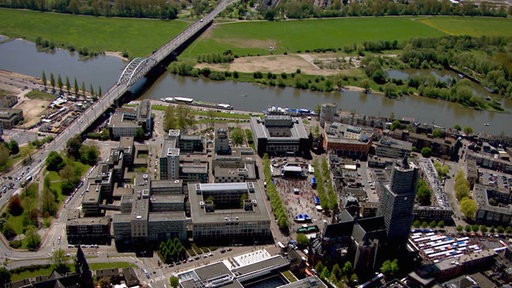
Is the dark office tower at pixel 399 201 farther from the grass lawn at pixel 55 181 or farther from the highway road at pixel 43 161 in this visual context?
the grass lawn at pixel 55 181

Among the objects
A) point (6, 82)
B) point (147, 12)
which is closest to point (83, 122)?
point (6, 82)

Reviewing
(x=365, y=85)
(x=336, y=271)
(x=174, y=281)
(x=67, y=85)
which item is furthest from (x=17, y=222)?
(x=365, y=85)

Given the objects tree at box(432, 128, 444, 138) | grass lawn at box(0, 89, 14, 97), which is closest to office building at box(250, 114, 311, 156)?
tree at box(432, 128, 444, 138)

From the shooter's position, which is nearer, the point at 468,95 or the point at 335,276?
the point at 335,276

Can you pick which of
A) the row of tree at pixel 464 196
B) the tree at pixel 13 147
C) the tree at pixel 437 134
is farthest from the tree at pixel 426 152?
the tree at pixel 13 147

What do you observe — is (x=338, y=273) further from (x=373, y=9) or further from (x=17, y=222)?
(x=373, y=9)

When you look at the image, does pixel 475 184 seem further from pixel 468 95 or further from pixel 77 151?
pixel 77 151
